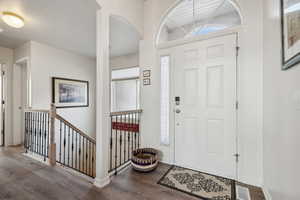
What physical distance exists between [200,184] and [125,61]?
3.60 m

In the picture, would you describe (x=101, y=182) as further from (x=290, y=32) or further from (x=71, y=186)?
(x=290, y=32)

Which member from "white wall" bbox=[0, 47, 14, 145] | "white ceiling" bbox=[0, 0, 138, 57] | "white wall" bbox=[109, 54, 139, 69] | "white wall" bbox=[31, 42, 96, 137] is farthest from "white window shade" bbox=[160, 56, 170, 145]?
"white wall" bbox=[0, 47, 14, 145]

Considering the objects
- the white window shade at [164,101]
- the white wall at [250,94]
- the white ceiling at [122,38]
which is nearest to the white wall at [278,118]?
the white wall at [250,94]

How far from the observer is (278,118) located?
1.24 m

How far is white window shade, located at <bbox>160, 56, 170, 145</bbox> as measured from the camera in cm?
247

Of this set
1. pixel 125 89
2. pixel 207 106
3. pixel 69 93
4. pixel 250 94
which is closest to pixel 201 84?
pixel 207 106

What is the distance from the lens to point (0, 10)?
219 centimetres

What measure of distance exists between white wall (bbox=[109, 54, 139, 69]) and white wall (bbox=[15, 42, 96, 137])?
0.80m

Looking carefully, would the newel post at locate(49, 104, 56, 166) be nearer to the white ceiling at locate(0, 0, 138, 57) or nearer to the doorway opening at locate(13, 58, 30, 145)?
the white ceiling at locate(0, 0, 138, 57)

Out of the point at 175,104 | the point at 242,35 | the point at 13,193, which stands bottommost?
the point at 13,193

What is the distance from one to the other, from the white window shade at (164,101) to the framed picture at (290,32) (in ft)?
5.09

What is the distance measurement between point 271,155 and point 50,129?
3361mm

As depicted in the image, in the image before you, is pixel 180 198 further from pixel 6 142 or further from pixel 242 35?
pixel 6 142

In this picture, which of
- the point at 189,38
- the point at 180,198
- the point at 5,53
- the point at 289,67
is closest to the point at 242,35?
the point at 189,38
